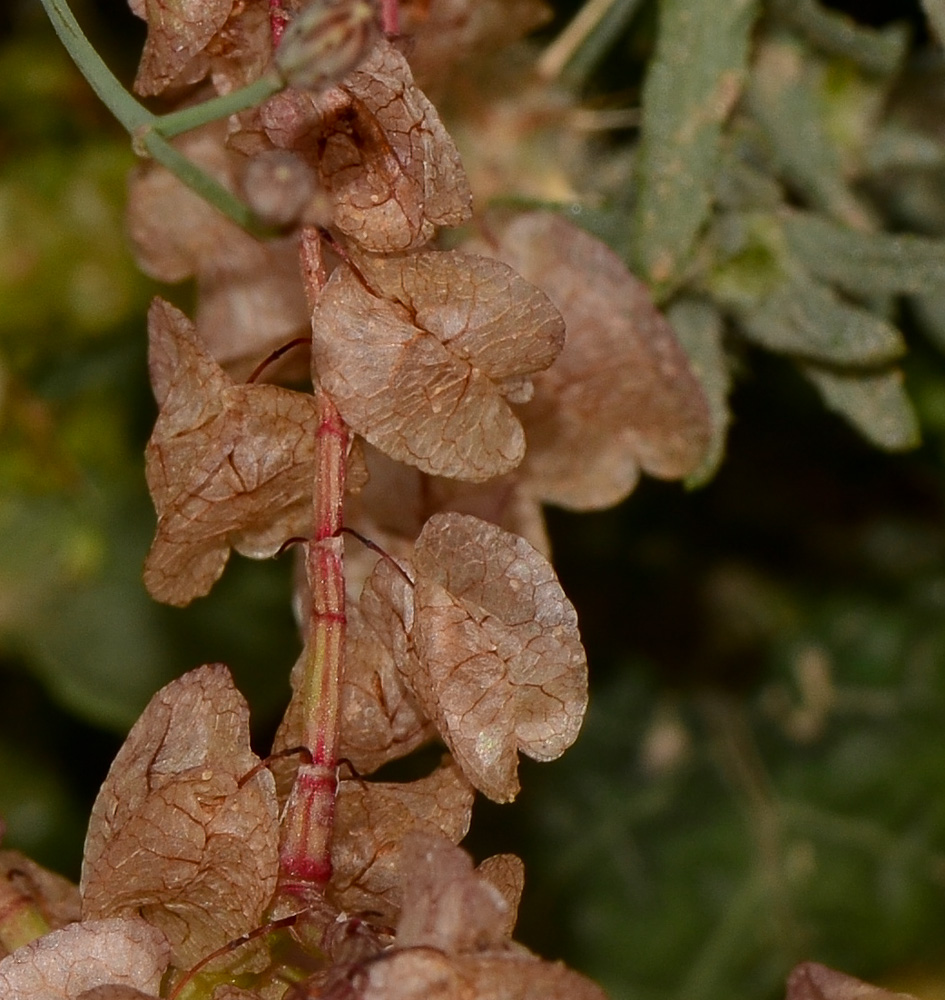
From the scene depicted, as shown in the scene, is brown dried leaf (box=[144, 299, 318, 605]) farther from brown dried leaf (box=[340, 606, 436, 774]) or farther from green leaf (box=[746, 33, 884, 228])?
green leaf (box=[746, 33, 884, 228])

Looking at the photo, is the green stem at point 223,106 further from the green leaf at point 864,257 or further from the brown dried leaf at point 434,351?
the green leaf at point 864,257

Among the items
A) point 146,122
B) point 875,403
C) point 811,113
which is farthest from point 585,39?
point 146,122

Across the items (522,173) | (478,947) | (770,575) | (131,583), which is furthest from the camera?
(770,575)

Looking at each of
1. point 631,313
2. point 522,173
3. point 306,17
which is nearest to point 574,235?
point 631,313

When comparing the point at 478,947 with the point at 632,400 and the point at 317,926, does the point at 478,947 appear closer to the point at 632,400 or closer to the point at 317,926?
the point at 317,926

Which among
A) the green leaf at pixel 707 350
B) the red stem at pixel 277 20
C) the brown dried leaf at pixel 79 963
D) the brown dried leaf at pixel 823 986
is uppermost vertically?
the red stem at pixel 277 20

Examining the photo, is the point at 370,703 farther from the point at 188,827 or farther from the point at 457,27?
the point at 457,27

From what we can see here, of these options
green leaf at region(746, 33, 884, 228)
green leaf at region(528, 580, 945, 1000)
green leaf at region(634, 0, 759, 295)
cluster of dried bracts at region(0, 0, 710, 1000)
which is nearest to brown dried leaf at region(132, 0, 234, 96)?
cluster of dried bracts at region(0, 0, 710, 1000)

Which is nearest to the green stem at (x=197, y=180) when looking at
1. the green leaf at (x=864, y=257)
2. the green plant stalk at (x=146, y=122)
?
the green plant stalk at (x=146, y=122)
